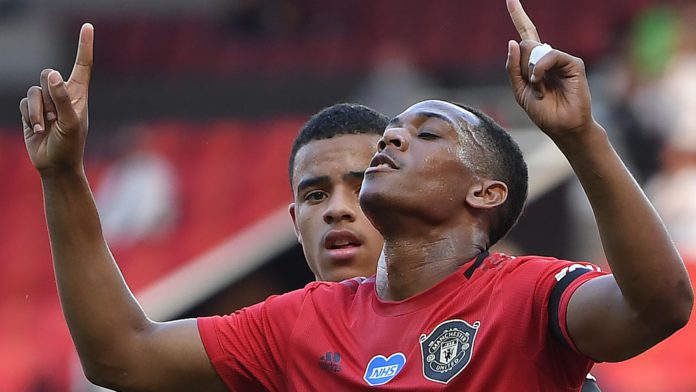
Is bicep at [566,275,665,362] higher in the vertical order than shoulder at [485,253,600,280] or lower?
lower

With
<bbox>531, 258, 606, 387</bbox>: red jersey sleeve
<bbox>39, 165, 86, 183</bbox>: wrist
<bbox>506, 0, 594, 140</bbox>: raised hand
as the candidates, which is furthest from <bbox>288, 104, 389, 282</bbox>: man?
<bbox>506, 0, 594, 140</bbox>: raised hand

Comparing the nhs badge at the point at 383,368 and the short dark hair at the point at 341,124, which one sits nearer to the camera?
the nhs badge at the point at 383,368

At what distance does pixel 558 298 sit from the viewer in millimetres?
3227

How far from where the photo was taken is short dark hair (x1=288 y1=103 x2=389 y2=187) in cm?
493

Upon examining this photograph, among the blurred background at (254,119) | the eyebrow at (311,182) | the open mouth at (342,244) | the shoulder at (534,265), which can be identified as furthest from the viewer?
the blurred background at (254,119)

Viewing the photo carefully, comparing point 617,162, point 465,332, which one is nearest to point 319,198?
point 465,332

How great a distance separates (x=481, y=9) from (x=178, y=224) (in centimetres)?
522

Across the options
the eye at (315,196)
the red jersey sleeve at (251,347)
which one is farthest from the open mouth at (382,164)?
the eye at (315,196)

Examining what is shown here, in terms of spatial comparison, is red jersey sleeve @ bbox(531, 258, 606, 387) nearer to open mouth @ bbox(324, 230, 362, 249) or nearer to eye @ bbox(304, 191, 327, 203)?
open mouth @ bbox(324, 230, 362, 249)

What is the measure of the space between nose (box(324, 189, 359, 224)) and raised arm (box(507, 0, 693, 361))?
1.57 metres

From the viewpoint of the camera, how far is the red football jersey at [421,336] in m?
3.28

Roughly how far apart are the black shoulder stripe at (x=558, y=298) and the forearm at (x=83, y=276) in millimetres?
1199

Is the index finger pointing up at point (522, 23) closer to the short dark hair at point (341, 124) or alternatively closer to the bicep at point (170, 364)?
the bicep at point (170, 364)

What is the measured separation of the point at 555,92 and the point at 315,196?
178 centimetres
